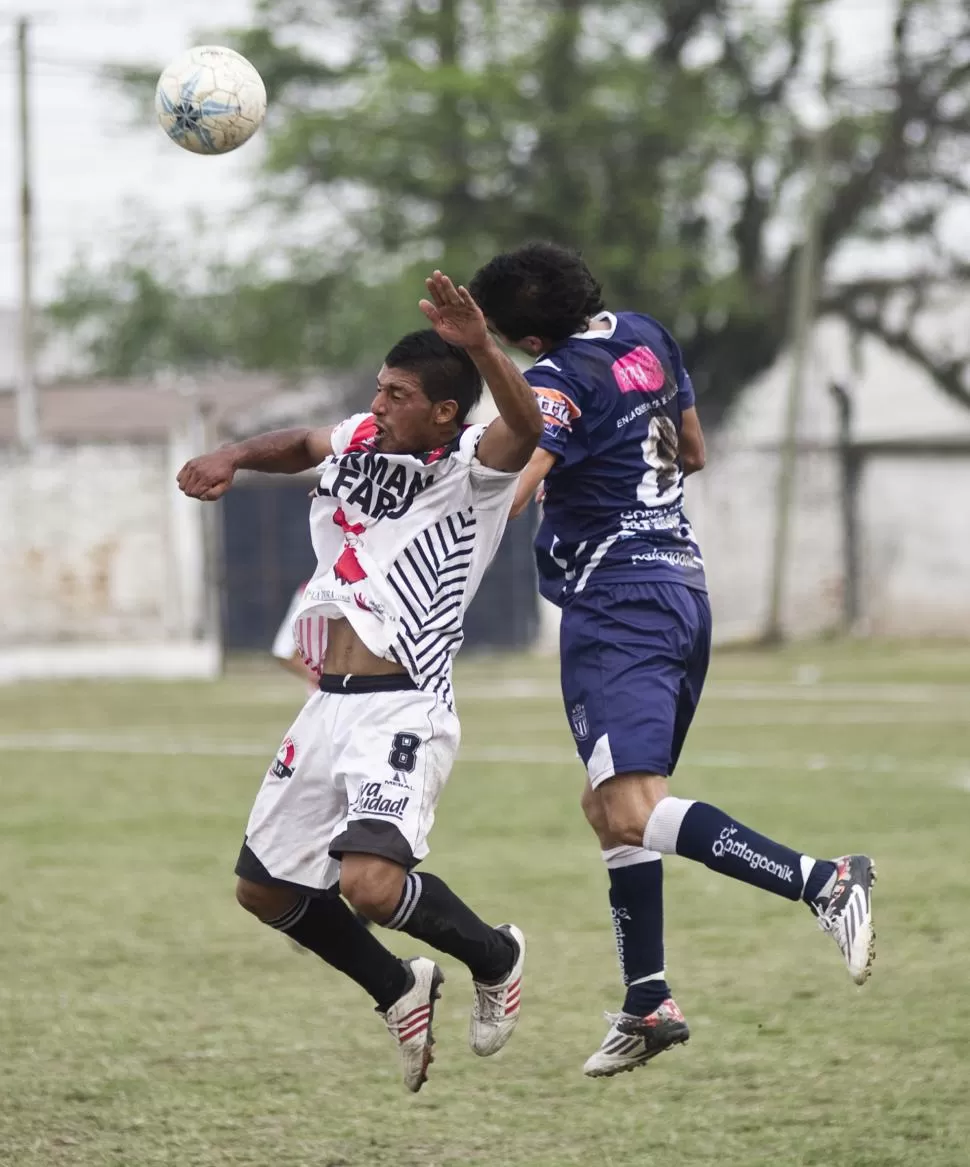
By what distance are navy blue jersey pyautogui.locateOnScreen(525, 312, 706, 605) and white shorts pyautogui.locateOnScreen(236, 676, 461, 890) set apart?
0.82 meters

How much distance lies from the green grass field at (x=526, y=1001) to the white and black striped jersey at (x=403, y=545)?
3.99 ft

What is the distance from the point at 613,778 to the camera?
5.66 metres

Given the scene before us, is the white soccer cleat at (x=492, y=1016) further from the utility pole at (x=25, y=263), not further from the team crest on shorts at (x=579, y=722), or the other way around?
the utility pole at (x=25, y=263)

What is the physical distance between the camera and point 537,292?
19.1ft

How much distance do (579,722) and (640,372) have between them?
3.36ft

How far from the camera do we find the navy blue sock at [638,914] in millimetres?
5871

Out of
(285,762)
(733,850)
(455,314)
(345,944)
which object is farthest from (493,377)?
(345,944)

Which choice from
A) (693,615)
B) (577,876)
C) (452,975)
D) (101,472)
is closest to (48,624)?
(101,472)

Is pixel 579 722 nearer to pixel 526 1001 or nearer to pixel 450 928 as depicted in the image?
pixel 450 928

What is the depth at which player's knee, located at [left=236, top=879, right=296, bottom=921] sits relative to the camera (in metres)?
5.35

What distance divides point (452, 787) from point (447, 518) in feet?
25.6

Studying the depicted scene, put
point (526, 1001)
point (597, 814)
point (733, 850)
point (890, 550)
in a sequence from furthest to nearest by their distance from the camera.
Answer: point (890, 550) → point (526, 1001) → point (597, 814) → point (733, 850)

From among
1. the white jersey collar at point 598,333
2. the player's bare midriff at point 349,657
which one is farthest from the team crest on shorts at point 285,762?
the white jersey collar at point 598,333

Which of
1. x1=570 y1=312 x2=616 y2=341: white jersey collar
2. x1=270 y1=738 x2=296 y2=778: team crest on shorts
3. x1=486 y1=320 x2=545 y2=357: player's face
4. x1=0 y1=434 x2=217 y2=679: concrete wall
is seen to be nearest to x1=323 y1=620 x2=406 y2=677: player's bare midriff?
x1=270 y1=738 x2=296 y2=778: team crest on shorts
